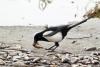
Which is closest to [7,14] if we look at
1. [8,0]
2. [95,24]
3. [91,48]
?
[8,0]

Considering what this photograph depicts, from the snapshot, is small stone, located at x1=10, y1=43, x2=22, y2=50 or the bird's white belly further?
small stone, located at x1=10, y1=43, x2=22, y2=50

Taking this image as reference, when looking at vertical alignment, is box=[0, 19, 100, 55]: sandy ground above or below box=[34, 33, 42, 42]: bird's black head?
below

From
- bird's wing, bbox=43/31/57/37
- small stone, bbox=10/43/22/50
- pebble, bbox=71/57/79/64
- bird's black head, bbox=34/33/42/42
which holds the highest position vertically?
bird's wing, bbox=43/31/57/37

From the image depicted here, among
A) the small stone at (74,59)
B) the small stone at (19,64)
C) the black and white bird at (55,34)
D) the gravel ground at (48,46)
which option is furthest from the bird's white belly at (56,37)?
the small stone at (19,64)

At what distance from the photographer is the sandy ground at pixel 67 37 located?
7.04m

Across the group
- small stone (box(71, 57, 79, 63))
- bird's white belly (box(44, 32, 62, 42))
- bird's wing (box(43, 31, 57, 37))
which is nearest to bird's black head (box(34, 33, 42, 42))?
bird's wing (box(43, 31, 57, 37))

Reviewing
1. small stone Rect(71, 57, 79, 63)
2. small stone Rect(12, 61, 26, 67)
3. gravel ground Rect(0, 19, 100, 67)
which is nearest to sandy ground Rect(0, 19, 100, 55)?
gravel ground Rect(0, 19, 100, 67)

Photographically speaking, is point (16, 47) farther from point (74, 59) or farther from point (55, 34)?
point (74, 59)

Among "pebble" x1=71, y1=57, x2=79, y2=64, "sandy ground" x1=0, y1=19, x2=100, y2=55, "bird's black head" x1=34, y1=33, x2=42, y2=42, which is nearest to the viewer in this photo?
"pebble" x1=71, y1=57, x2=79, y2=64

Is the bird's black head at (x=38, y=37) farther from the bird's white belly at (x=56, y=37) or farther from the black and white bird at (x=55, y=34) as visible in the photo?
the bird's white belly at (x=56, y=37)

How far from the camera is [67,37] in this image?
7613 mm

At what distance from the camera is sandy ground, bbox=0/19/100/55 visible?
7037mm

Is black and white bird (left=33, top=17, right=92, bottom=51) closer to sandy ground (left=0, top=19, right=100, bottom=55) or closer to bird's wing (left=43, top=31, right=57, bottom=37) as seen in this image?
bird's wing (left=43, top=31, right=57, bottom=37)

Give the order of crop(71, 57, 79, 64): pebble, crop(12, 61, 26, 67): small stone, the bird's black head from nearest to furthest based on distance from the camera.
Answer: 1. crop(12, 61, 26, 67): small stone
2. crop(71, 57, 79, 64): pebble
3. the bird's black head
